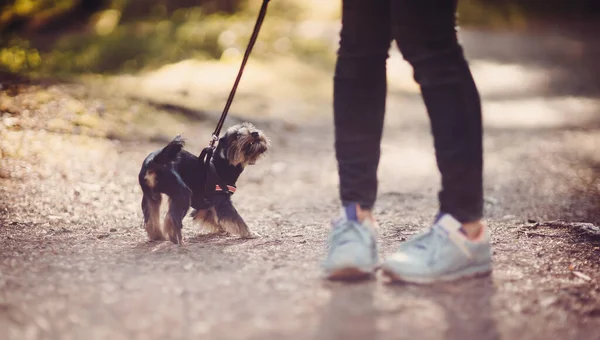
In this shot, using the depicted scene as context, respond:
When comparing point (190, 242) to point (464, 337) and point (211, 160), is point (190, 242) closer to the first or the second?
point (211, 160)

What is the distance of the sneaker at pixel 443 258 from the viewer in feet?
7.93

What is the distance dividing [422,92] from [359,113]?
0.95 feet

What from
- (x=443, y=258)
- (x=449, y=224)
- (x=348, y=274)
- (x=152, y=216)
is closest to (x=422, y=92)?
(x=449, y=224)

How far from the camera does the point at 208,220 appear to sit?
3727 mm

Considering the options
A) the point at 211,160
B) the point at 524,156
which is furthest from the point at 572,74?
the point at 211,160

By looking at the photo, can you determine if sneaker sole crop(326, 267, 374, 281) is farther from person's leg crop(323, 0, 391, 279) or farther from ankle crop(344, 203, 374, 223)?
ankle crop(344, 203, 374, 223)

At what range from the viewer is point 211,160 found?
370cm

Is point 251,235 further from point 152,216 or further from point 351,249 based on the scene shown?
point 351,249

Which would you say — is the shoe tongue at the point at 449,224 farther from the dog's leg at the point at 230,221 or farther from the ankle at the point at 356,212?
the dog's leg at the point at 230,221

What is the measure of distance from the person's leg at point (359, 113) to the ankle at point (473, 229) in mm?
399

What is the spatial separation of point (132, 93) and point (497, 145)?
4835mm

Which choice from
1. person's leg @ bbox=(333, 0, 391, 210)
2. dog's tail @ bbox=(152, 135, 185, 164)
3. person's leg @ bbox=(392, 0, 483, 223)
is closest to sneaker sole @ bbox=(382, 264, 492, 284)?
person's leg @ bbox=(392, 0, 483, 223)

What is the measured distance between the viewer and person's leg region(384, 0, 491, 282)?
240 cm

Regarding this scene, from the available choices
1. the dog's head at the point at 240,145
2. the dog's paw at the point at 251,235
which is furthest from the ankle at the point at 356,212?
the dog's head at the point at 240,145
